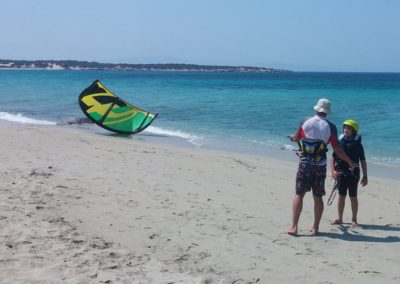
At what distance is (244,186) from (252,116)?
51.0 ft

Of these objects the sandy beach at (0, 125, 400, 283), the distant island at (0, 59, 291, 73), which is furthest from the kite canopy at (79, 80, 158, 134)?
the distant island at (0, 59, 291, 73)

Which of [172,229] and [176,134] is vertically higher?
[172,229]

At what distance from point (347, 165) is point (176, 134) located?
37.7 feet

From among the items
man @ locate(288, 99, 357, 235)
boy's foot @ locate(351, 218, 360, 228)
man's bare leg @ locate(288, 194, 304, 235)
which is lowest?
boy's foot @ locate(351, 218, 360, 228)

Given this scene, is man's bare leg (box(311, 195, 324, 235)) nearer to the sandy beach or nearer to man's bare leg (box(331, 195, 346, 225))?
the sandy beach

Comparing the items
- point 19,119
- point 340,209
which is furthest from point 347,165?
point 19,119

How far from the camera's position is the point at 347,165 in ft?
20.2

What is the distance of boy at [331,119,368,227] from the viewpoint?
6.10m

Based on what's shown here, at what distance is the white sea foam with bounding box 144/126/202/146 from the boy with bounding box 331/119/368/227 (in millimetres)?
8838

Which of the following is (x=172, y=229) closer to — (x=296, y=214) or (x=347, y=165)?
(x=296, y=214)

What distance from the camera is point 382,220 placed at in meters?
6.79

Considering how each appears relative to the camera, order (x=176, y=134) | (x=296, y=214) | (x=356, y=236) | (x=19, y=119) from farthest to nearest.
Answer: (x=19, y=119)
(x=176, y=134)
(x=356, y=236)
(x=296, y=214)

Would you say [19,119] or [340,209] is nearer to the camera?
[340,209]

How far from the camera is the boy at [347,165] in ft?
20.0
